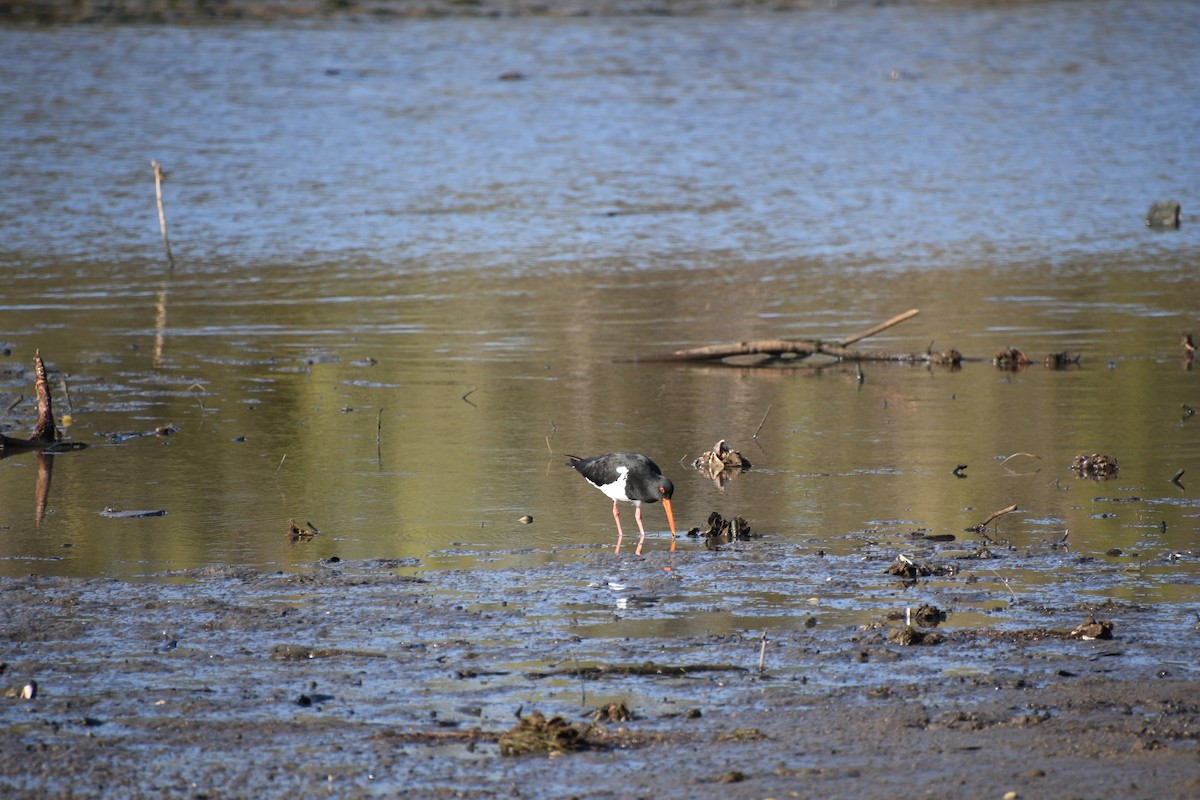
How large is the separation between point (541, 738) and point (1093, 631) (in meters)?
2.86

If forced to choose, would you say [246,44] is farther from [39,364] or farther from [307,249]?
[39,364]

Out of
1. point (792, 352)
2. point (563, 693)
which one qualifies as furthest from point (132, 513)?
point (792, 352)

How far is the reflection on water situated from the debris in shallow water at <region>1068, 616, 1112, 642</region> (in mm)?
903

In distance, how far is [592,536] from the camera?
33.1ft

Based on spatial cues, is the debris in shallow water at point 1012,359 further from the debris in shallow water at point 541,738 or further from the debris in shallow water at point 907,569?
the debris in shallow water at point 541,738

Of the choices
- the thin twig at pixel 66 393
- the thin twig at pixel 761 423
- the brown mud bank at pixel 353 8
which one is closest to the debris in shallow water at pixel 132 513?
the thin twig at pixel 66 393

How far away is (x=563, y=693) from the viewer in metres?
6.97

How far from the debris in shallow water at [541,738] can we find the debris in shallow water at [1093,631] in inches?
104

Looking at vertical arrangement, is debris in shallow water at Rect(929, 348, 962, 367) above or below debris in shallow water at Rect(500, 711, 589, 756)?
above

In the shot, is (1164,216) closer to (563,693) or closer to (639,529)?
(639,529)

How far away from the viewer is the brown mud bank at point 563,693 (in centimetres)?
605

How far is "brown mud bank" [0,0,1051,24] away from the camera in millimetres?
55438

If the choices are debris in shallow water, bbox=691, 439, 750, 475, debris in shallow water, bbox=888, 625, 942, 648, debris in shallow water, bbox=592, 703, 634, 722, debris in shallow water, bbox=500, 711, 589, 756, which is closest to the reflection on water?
debris in shallow water, bbox=691, 439, 750, 475

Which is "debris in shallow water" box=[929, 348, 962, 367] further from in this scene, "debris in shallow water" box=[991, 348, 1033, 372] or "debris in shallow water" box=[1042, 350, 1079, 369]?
"debris in shallow water" box=[1042, 350, 1079, 369]
